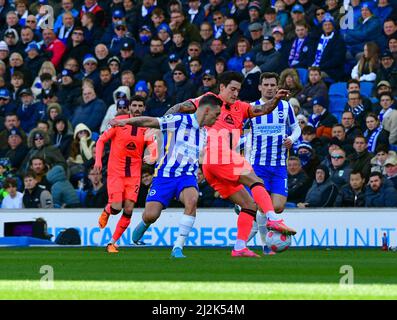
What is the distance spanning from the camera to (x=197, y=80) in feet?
82.0

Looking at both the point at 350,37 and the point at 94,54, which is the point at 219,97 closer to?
the point at 350,37

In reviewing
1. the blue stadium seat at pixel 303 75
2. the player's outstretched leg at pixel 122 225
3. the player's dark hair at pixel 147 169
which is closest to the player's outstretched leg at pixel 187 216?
the player's outstretched leg at pixel 122 225

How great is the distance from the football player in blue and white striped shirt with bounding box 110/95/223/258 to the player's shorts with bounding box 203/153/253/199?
0.93ft

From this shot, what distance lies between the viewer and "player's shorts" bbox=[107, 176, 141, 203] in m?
19.7

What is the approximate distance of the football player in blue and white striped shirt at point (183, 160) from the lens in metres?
16.1

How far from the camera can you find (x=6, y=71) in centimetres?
2855

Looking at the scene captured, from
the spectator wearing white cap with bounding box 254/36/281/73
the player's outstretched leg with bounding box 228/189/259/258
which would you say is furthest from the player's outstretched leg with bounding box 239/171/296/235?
the spectator wearing white cap with bounding box 254/36/281/73

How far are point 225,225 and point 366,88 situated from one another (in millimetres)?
4160

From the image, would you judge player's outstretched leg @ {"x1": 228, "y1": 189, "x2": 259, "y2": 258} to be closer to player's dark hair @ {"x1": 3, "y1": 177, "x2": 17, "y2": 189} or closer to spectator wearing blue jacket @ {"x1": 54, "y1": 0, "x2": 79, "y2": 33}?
player's dark hair @ {"x1": 3, "y1": 177, "x2": 17, "y2": 189}

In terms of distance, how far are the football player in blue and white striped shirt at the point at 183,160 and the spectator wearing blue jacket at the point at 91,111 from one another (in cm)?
899

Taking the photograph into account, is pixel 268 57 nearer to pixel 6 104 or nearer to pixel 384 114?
pixel 384 114

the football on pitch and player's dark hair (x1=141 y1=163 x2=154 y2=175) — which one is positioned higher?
player's dark hair (x1=141 y1=163 x2=154 y2=175)

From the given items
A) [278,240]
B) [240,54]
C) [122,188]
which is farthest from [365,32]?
[278,240]

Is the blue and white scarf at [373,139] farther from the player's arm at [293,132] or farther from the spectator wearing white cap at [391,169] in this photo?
the player's arm at [293,132]
